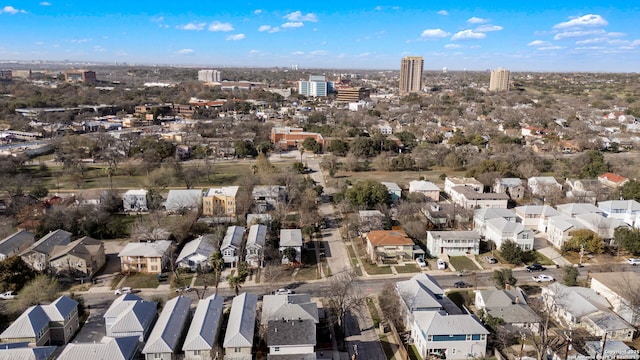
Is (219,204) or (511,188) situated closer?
(219,204)

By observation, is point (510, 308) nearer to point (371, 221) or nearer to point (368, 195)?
point (371, 221)

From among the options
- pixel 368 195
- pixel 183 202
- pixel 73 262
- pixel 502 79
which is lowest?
pixel 73 262

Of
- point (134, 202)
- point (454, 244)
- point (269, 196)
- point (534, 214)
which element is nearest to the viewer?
point (454, 244)

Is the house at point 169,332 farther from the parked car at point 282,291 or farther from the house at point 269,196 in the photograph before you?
the house at point 269,196

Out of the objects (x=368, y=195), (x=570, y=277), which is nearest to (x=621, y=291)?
(x=570, y=277)

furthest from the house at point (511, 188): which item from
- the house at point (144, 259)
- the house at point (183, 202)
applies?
the house at point (144, 259)

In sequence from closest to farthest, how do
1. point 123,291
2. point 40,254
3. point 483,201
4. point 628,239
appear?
point 123,291
point 40,254
point 628,239
point 483,201

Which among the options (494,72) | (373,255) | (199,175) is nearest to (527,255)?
(373,255)
